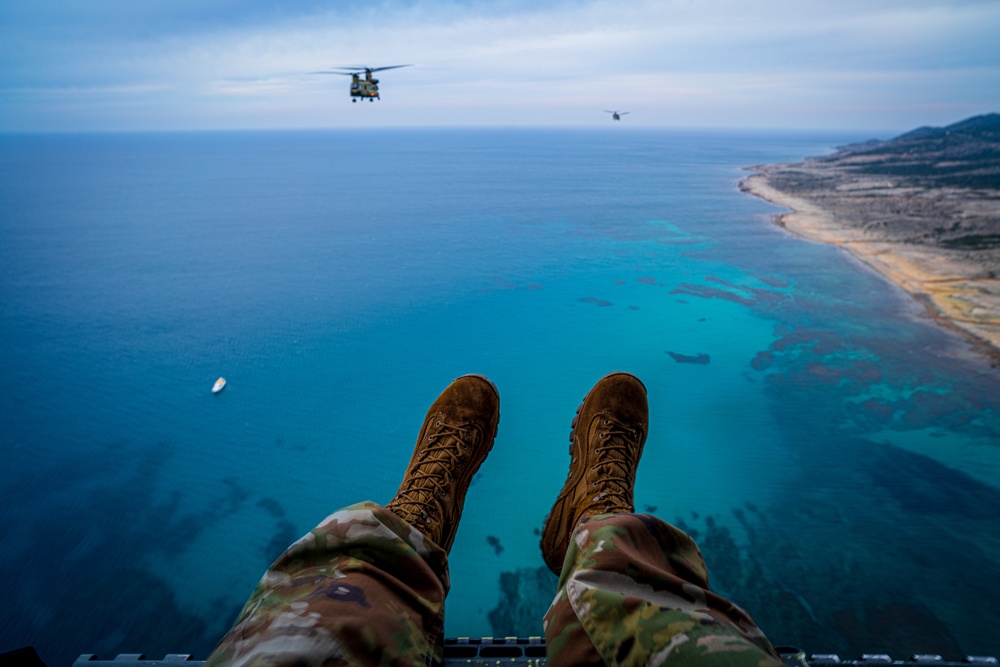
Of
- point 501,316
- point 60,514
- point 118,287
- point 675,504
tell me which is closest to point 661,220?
point 501,316

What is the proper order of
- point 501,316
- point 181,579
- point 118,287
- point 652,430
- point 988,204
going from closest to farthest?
point 181,579 < point 652,430 < point 501,316 < point 118,287 < point 988,204

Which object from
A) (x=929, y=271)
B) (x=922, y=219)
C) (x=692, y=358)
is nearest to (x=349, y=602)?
(x=692, y=358)

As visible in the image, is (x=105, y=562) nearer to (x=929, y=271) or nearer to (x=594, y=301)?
(x=594, y=301)

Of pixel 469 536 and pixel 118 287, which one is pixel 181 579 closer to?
pixel 469 536

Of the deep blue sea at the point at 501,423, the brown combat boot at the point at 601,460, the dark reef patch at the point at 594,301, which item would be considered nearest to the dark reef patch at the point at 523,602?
the deep blue sea at the point at 501,423

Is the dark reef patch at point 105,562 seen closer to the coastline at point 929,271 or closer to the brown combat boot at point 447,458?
the brown combat boot at point 447,458

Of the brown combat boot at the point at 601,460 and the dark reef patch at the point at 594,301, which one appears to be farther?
the dark reef patch at the point at 594,301
